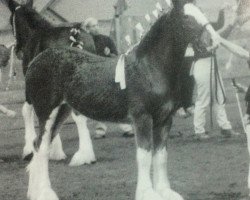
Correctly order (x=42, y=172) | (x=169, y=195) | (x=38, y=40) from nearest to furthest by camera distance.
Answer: (x=169, y=195) < (x=42, y=172) < (x=38, y=40)

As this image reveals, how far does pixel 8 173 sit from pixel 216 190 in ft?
10.6

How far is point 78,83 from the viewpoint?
7.77 m

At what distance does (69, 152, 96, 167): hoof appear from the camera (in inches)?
401

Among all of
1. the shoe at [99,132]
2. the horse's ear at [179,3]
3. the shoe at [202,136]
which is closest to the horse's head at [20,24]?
the shoe at [99,132]

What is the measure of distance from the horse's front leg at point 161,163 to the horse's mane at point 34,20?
3.81 metres

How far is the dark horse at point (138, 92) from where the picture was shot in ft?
23.5

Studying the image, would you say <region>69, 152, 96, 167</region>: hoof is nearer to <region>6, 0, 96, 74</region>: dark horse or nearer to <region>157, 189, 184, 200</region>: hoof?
<region>6, 0, 96, 74</region>: dark horse

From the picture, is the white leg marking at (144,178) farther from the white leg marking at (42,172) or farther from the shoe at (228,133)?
the shoe at (228,133)

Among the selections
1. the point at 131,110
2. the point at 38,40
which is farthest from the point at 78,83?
the point at 38,40

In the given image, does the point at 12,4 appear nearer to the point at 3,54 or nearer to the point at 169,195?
the point at 3,54

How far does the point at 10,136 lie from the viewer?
14727 mm

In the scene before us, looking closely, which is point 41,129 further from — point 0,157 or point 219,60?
point 219,60

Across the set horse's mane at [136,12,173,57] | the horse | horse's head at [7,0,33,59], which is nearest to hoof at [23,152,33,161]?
horse's head at [7,0,33,59]

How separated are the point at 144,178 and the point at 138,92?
874 millimetres
